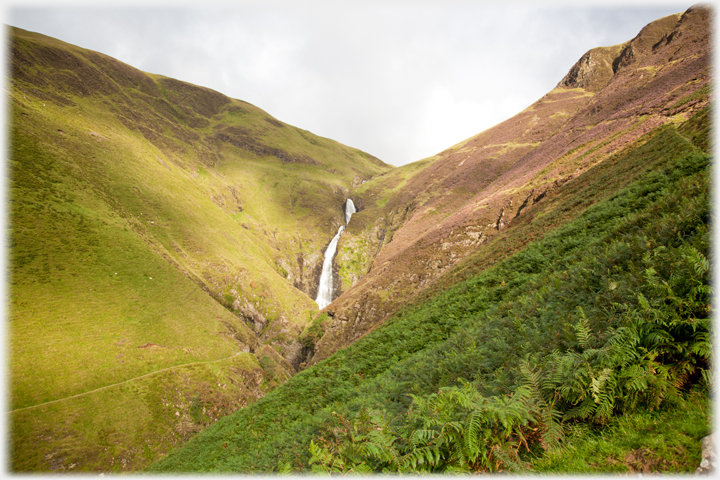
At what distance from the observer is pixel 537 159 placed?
39500mm

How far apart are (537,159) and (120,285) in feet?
189

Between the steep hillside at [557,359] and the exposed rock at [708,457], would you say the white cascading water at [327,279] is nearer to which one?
the steep hillside at [557,359]

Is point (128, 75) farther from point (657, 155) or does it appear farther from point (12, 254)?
point (657, 155)

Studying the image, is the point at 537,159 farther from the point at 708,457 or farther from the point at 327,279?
the point at 327,279

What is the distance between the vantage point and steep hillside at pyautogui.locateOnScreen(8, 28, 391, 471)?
2270cm

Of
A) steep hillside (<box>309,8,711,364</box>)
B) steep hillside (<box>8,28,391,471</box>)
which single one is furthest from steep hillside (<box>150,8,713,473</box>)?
steep hillside (<box>8,28,391,471</box>)

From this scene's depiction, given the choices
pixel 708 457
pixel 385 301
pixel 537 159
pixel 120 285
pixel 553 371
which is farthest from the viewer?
pixel 537 159

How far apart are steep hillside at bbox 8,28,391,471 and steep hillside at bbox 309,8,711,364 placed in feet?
50.2

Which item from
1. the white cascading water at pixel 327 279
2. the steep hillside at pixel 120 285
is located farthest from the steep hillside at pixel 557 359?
the white cascading water at pixel 327 279

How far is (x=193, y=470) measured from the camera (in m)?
12.7

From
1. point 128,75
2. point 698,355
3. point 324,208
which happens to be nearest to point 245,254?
point 324,208

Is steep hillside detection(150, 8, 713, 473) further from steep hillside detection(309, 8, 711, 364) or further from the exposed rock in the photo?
steep hillside detection(309, 8, 711, 364)

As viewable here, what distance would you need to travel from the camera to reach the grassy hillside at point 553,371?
11.8 ft

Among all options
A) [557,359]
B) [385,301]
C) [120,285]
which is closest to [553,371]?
[557,359]
